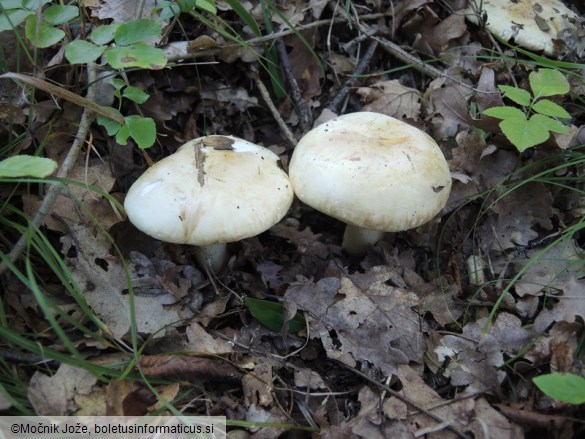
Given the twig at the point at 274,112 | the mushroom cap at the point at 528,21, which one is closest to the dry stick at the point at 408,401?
the twig at the point at 274,112

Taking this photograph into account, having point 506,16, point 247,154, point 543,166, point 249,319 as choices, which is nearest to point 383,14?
point 506,16

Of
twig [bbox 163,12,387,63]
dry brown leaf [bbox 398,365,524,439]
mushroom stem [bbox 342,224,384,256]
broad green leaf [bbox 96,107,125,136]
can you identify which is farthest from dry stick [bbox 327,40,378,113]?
dry brown leaf [bbox 398,365,524,439]

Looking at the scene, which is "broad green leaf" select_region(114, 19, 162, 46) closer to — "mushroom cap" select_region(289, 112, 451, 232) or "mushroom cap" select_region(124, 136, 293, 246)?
"mushroom cap" select_region(124, 136, 293, 246)

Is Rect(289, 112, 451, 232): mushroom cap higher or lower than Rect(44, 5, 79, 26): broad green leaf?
lower

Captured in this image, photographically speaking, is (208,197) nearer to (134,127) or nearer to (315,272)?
→ (134,127)

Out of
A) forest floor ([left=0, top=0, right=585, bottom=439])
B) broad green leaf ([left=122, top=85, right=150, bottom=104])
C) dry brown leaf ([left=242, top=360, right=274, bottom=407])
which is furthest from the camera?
broad green leaf ([left=122, top=85, right=150, bottom=104])

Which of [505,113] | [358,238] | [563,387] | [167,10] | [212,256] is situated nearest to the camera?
[563,387]

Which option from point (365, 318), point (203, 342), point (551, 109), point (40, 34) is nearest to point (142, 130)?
point (40, 34)
